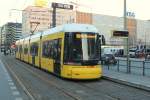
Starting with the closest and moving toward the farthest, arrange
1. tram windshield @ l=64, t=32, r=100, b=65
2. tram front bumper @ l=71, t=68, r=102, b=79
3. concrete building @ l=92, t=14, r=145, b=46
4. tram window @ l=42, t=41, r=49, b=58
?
tram front bumper @ l=71, t=68, r=102, b=79 → tram windshield @ l=64, t=32, r=100, b=65 → tram window @ l=42, t=41, r=49, b=58 → concrete building @ l=92, t=14, r=145, b=46

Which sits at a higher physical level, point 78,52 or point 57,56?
point 78,52

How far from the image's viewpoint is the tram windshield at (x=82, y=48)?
2131cm

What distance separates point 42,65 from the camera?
3012cm

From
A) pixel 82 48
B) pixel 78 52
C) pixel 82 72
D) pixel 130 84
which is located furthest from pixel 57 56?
pixel 130 84

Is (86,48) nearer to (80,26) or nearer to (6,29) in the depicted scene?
(80,26)

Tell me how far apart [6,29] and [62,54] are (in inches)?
4393

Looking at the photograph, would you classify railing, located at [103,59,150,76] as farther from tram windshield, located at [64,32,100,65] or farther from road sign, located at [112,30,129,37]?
tram windshield, located at [64,32,100,65]

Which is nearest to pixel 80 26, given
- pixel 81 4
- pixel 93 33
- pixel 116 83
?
pixel 93 33

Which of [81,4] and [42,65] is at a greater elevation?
[81,4]

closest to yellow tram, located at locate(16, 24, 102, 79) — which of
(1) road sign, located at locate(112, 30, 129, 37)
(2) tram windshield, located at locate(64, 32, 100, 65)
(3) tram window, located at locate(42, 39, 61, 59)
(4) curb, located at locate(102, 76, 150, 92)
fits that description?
(2) tram windshield, located at locate(64, 32, 100, 65)

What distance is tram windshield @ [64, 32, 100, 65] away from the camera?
21.3 meters

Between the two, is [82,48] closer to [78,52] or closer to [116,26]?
[78,52]

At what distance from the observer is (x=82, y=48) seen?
21438 mm

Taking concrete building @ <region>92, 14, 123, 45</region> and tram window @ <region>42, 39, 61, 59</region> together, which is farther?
concrete building @ <region>92, 14, 123, 45</region>
